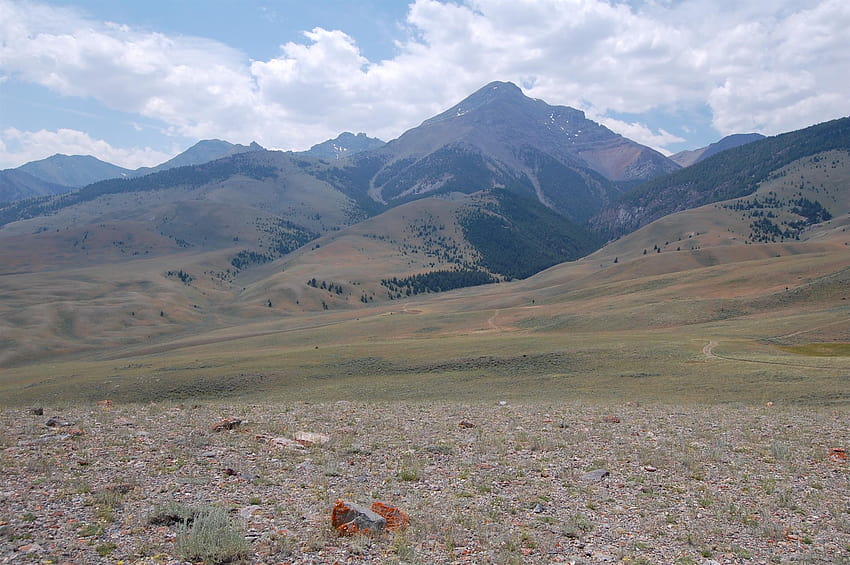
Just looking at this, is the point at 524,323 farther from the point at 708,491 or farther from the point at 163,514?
the point at 163,514

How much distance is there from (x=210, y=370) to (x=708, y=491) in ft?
171

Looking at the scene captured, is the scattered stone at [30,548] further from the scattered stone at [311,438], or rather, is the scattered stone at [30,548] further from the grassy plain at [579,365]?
the grassy plain at [579,365]

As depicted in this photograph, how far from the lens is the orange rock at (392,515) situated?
40.1 ft

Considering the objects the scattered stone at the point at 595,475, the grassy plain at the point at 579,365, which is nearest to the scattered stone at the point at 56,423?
the scattered stone at the point at 595,475

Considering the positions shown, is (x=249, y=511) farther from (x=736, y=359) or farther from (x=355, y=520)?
(x=736, y=359)

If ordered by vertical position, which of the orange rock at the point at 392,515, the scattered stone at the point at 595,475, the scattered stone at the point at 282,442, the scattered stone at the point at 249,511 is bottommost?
the scattered stone at the point at 595,475

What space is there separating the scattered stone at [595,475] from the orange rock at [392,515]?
6467 millimetres

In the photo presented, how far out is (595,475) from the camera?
16.5m

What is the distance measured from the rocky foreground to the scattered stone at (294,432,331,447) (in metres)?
0.11

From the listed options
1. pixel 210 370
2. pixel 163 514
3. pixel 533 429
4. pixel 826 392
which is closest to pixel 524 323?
pixel 210 370

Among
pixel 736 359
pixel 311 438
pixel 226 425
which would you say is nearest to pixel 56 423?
pixel 226 425

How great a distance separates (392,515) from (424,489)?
8.94 ft

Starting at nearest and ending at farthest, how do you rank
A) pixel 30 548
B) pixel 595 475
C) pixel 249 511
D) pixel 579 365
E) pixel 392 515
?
pixel 30 548
pixel 392 515
pixel 249 511
pixel 595 475
pixel 579 365

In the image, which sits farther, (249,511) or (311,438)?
(311,438)
